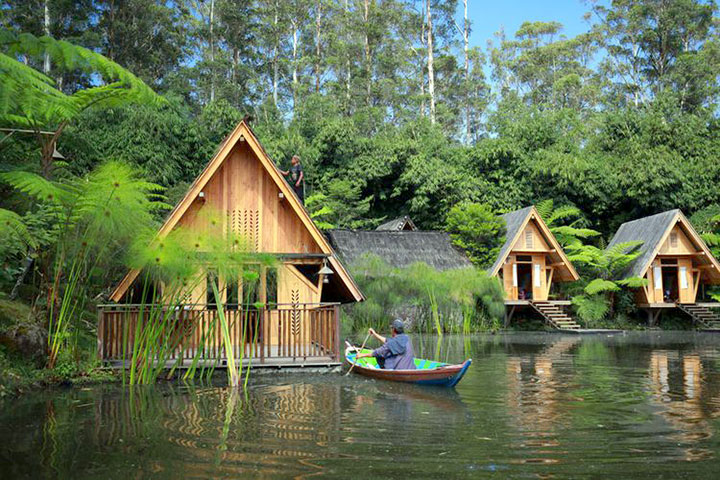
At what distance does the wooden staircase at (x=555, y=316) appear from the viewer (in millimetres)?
28564

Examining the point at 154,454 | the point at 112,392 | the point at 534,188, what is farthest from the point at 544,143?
the point at 154,454

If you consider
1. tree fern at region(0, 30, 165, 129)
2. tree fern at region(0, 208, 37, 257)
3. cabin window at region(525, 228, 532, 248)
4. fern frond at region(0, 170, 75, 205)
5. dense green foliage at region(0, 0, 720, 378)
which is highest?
dense green foliage at region(0, 0, 720, 378)

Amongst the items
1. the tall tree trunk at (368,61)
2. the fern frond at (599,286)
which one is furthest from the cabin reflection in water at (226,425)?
the tall tree trunk at (368,61)

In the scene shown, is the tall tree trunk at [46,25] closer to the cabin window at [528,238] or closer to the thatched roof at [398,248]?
the thatched roof at [398,248]

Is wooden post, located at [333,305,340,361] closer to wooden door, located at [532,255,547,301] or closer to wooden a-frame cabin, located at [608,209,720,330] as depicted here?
wooden door, located at [532,255,547,301]

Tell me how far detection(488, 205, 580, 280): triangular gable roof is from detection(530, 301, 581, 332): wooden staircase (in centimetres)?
180

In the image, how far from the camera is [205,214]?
12078mm

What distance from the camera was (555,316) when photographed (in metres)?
29.8

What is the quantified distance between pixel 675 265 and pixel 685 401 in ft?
79.2

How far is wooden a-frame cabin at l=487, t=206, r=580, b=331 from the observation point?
29312mm

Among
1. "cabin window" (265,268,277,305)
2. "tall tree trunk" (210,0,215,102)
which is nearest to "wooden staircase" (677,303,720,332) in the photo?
"cabin window" (265,268,277,305)

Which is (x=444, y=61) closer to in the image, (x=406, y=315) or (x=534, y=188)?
(x=534, y=188)

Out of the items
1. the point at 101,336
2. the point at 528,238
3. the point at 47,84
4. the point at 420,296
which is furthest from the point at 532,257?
the point at 47,84

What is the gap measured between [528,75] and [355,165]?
27.6 m
